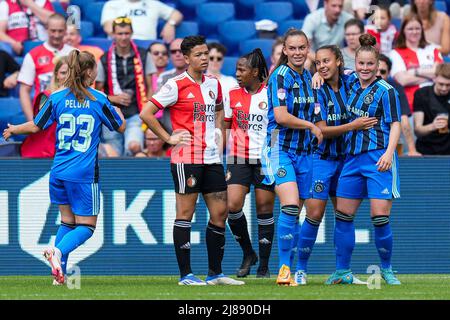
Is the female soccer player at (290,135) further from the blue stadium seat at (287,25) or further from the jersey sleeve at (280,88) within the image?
the blue stadium seat at (287,25)

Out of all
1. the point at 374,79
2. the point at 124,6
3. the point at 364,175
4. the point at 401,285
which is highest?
the point at 124,6

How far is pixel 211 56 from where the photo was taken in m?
13.7

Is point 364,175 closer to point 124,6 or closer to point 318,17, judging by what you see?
point 318,17

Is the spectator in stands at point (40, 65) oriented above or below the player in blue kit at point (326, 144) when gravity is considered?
above

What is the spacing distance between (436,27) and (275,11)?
7.97 ft

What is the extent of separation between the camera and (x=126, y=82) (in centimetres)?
1347

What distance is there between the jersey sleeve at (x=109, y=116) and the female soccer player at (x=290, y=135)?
1388 millimetres

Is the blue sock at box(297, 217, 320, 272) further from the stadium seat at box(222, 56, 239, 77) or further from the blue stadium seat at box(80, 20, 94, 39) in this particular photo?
the blue stadium seat at box(80, 20, 94, 39)

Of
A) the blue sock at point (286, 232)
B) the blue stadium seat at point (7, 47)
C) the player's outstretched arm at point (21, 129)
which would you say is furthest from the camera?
the blue stadium seat at point (7, 47)

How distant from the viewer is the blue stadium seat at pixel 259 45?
15311 millimetres

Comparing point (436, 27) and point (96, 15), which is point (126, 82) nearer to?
point (96, 15)

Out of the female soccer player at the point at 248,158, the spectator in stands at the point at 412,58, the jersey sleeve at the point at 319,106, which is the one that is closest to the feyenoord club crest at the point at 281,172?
the jersey sleeve at the point at 319,106

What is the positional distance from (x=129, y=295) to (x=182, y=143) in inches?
61.2
